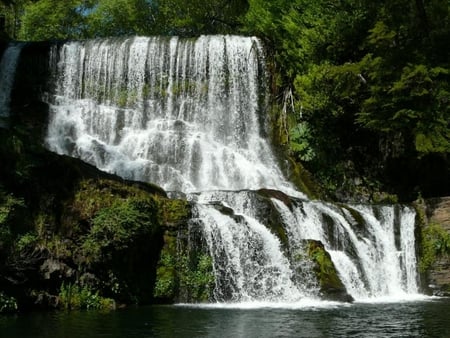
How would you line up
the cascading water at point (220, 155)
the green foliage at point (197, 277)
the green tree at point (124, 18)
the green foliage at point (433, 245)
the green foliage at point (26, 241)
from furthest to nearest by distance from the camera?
the green tree at point (124, 18) < the green foliage at point (433, 245) < the cascading water at point (220, 155) < the green foliage at point (197, 277) < the green foliage at point (26, 241)

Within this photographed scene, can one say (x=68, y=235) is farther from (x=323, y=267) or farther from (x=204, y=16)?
(x=204, y=16)

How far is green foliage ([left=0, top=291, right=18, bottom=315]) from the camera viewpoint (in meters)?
13.8

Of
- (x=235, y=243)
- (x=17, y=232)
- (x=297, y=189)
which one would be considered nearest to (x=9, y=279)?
(x=17, y=232)

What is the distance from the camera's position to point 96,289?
14961 millimetres

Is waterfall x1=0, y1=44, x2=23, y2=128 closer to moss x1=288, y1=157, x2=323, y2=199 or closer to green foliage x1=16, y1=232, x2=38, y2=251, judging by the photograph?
moss x1=288, y1=157, x2=323, y2=199

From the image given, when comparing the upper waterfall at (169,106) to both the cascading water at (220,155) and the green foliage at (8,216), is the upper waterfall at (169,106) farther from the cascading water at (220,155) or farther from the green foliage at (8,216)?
the green foliage at (8,216)

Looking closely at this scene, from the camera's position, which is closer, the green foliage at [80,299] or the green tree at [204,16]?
the green foliage at [80,299]

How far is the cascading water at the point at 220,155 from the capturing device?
16.7 m

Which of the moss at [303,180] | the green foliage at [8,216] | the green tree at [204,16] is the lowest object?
the green foliage at [8,216]

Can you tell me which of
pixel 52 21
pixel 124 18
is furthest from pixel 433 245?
pixel 52 21

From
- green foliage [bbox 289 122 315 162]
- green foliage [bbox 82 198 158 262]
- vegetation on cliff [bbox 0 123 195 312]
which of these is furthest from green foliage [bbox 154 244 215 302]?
green foliage [bbox 289 122 315 162]

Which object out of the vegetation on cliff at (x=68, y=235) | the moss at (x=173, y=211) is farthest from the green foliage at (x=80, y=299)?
the moss at (x=173, y=211)

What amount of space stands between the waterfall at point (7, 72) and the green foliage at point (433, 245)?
17635mm

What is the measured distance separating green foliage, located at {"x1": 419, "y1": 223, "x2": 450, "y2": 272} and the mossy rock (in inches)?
150
